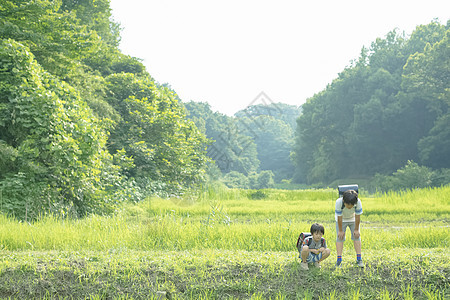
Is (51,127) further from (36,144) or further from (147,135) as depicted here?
(147,135)

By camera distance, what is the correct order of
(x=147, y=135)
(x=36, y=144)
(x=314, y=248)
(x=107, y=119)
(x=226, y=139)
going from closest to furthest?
(x=314, y=248) → (x=36, y=144) → (x=107, y=119) → (x=147, y=135) → (x=226, y=139)

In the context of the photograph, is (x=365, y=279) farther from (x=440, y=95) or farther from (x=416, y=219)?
(x=440, y=95)

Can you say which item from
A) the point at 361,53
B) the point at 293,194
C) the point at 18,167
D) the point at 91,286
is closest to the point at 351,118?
the point at 361,53

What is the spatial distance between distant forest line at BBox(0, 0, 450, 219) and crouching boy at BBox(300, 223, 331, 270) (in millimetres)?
6893

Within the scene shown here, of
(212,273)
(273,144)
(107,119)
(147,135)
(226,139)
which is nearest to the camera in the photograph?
(212,273)

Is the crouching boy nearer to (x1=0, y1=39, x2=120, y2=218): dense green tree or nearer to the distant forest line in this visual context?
the distant forest line

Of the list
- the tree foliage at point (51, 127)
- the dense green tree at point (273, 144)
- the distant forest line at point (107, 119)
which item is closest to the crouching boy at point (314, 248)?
the tree foliage at point (51, 127)

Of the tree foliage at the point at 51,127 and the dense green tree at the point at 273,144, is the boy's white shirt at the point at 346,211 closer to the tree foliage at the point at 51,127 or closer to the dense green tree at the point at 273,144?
the tree foliage at the point at 51,127

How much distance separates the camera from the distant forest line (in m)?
10.2

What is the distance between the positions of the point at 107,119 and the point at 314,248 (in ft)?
39.5

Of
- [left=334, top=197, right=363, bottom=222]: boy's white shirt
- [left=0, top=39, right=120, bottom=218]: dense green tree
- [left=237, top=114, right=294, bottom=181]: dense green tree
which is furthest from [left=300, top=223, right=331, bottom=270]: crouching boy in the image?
[left=237, top=114, right=294, bottom=181]: dense green tree

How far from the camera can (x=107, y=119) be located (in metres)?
15.3

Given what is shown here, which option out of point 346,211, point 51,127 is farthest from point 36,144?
point 346,211

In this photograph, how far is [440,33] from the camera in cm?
4434
